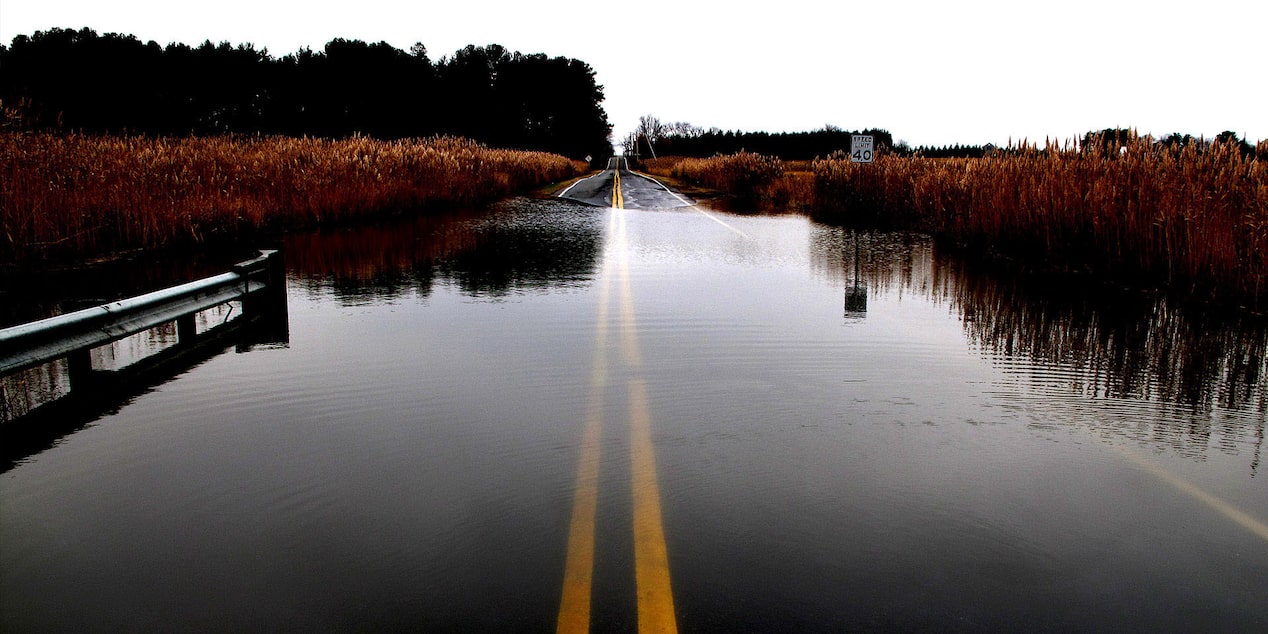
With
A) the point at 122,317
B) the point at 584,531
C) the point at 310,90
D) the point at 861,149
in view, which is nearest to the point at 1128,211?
the point at 584,531

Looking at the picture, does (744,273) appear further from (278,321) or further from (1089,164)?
(278,321)

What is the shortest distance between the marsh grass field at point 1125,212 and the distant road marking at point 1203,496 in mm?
6387

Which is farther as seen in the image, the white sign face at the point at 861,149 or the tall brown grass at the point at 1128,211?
the white sign face at the point at 861,149

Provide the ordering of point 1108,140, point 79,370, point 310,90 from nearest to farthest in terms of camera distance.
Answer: point 79,370 < point 1108,140 < point 310,90

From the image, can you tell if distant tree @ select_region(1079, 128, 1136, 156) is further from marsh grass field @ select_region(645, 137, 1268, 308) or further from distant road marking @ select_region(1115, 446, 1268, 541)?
distant road marking @ select_region(1115, 446, 1268, 541)

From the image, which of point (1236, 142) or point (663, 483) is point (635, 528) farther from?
point (1236, 142)

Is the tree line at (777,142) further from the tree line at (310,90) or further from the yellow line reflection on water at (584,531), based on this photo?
the yellow line reflection on water at (584,531)

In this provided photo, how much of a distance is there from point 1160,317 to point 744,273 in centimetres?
503

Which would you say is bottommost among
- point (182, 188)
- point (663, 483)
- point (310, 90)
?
point (663, 483)

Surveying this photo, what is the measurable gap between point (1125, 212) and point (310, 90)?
10427 cm

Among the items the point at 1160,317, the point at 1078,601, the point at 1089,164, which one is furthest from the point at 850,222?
the point at 1078,601

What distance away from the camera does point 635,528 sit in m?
3.79

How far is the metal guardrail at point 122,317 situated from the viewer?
5305 mm

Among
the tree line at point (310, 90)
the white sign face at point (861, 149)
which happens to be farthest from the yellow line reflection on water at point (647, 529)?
the tree line at point (310, 90)
